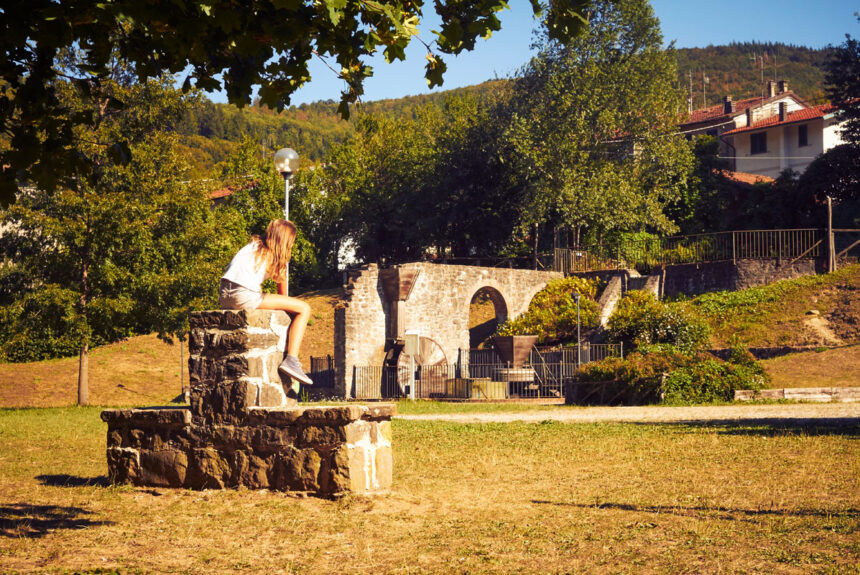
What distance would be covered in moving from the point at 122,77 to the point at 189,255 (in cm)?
631

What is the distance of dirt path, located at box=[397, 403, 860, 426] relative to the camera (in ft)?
44.4

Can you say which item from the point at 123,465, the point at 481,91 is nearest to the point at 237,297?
the point at 123,465

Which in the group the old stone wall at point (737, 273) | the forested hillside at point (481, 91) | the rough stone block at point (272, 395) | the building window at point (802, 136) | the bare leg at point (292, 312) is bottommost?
the rough stone block at point (272, 395)

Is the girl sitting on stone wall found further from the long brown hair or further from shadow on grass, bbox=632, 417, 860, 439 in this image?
shadow on grass, bbox=632, 417, 860, 439

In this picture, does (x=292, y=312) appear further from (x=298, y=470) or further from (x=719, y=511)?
(x=719, y=511)

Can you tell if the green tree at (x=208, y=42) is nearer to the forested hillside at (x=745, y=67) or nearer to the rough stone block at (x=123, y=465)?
the rough stone block at (x=123, y=465)

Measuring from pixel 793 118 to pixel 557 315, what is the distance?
92.9 feet

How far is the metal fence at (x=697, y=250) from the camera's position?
3191 centimetres

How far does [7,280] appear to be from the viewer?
2444 cm

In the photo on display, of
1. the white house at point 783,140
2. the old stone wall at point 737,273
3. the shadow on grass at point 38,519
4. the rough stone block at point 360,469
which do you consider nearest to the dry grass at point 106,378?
the old stone wall at point 737,273

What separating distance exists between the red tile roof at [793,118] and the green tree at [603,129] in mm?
12829

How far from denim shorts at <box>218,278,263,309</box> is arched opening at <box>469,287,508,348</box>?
23.5 meters

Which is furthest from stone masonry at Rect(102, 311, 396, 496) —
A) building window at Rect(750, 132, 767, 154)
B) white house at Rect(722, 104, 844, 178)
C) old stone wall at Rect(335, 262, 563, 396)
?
building window at Rect(750, 132, 767, 154)

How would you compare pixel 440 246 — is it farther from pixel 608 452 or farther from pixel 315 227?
pixel 608 452
